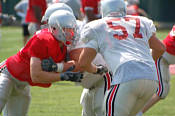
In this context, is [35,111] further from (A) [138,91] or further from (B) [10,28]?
(B) [10,28]

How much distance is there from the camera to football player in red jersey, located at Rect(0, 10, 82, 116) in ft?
14.0

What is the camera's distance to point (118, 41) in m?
4.16

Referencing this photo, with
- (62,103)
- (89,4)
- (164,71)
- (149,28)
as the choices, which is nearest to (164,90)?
(164,71)

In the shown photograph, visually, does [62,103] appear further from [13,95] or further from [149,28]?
[149,28]

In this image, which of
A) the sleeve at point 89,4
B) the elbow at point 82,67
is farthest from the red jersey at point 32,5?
the elbow at point 82,67

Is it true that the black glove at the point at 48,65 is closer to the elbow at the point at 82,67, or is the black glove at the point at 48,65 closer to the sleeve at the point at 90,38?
the elbow at the point at 82,67

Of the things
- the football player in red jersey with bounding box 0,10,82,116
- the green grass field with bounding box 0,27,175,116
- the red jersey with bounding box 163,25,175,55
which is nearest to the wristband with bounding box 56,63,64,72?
the football player in red jersey with bounding box 0,10,82,116

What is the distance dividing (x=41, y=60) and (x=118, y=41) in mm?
703

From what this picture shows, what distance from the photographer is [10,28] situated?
2211 cm

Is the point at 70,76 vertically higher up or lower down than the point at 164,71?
higher up

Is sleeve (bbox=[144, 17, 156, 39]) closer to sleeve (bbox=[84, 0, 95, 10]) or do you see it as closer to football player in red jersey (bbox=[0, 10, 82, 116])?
football player in red jersey (bbox=[0, 10, 82, 116])

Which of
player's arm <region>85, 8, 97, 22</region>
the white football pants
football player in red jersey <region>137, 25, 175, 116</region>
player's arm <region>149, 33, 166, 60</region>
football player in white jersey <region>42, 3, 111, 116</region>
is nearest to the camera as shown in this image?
player's arm <region>149, 33, 166, 60</region>

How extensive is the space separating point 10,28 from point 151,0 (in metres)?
6.71

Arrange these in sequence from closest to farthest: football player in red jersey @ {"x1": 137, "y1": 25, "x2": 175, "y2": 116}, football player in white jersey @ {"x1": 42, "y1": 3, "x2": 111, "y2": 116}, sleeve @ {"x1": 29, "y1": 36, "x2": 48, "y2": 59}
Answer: sleeve @ {"x1": 29, "y1": 36, "x2": 48, "y2": 59}, football player in white jersey @ {"x1": 42, "y1": 3, "x2": 111, "y2": 116}, football player in red jersey @ {"x1": 137, "y1": 25, "x2": 175, "y2": 116}
